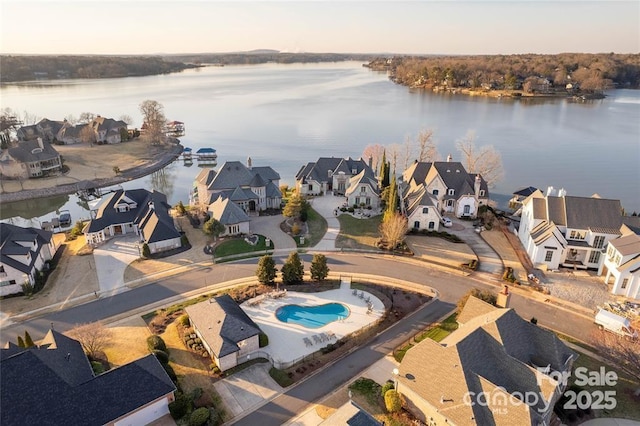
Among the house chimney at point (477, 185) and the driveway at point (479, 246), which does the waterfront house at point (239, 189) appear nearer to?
the driveway at point (479, 246)

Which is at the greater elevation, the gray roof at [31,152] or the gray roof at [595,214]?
the gray roof at [31,152]

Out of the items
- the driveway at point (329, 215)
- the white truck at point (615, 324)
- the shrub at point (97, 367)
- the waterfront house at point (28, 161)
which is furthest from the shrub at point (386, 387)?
the waterfront house at point (28, 161)

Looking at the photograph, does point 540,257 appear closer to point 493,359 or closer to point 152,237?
point 493,359

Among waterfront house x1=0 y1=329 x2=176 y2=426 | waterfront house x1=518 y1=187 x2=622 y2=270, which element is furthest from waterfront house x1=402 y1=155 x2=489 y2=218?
waterfront house x1=0 y1=329 x2=176 y2=426

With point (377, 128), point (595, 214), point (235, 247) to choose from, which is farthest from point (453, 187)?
point (377, 128)

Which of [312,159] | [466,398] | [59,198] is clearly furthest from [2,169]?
[466,398]

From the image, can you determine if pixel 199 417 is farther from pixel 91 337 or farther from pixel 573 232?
pixel 573 232
